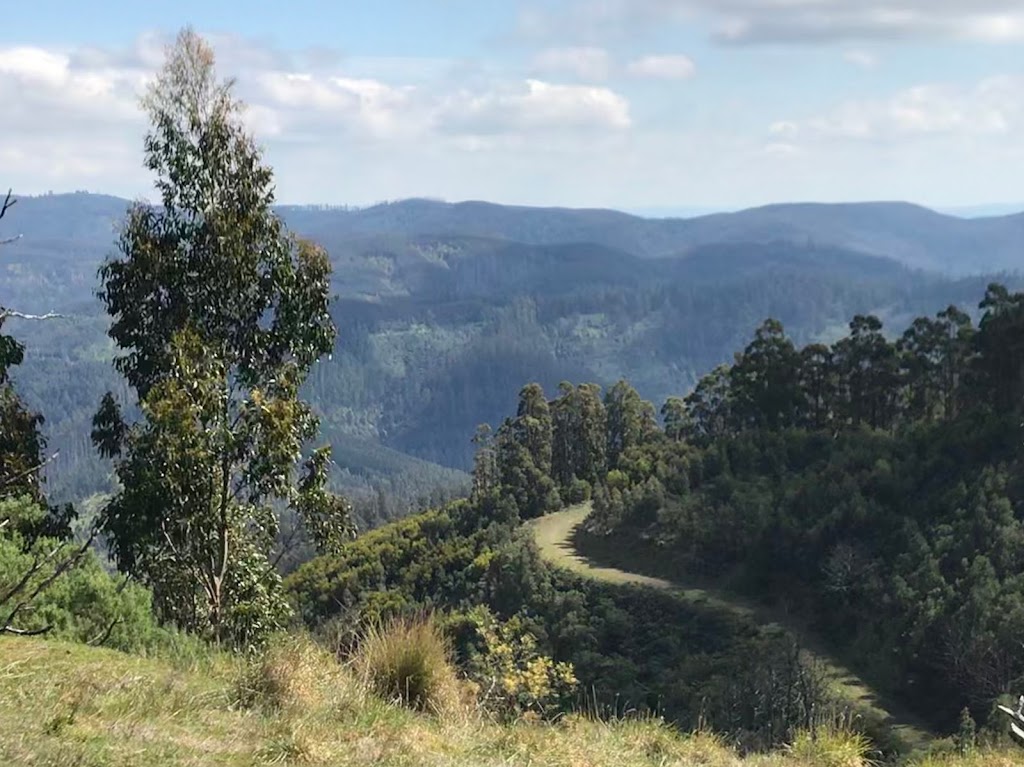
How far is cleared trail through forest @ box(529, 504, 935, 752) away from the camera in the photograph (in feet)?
88.4

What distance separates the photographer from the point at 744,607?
37688 millimetres

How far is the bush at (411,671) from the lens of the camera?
6.64 meters

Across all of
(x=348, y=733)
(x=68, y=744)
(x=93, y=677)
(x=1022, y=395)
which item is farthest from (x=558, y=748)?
(x=1022, y=395)

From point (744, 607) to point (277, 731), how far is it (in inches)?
1355

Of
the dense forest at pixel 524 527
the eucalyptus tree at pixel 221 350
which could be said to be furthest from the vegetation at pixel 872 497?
the eucalyptus tree at pixel 221 350

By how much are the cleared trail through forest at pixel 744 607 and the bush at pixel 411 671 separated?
18.7 meters

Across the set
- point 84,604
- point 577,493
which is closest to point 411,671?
point 84,604

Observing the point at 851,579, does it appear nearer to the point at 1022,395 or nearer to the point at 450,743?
the point at 1022,395

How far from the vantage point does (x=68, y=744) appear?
16.0ft

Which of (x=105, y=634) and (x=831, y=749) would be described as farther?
(x=831, y=749)

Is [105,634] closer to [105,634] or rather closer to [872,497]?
[105,634]

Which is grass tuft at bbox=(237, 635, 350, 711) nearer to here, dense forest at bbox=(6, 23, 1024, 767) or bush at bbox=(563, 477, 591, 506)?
dense forest at bbox=(6, 23, 1024, 767)

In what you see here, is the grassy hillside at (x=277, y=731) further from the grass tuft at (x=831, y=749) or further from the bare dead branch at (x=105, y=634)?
the bare dead branch at (x=105, y=634)

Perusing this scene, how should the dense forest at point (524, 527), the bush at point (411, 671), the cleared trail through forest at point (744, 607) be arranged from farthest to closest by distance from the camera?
the cleared trail through forest at point (744, 607)
the dense forest at point (524, 527)
the bush at point (411, 671)
